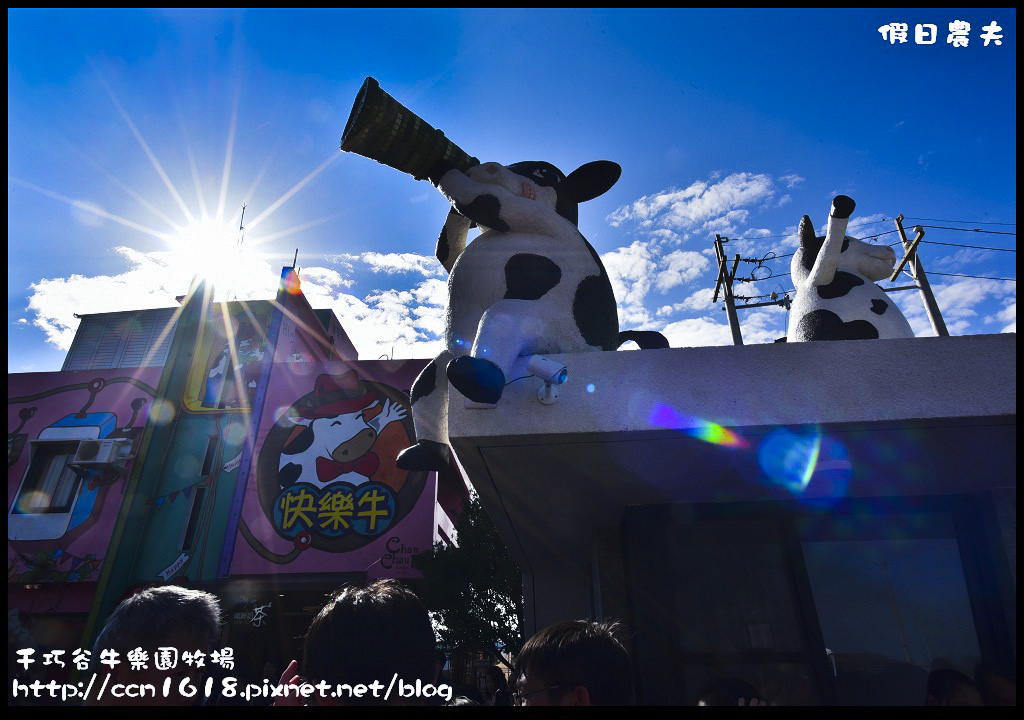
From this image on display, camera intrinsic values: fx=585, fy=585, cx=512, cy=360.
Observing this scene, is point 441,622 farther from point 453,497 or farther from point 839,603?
point 839,603

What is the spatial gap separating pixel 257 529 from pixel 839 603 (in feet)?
41.0

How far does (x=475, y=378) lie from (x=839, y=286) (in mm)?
3253

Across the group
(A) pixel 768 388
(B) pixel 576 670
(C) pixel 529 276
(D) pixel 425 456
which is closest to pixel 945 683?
(A) pixel 768 388

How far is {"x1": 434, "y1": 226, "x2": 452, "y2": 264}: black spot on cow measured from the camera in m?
4.25

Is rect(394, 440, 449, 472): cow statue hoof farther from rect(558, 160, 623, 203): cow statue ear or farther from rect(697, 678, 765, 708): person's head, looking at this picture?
rect(558, 160, 623, 203): cow statue ear

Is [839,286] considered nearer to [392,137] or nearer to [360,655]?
[392,137]

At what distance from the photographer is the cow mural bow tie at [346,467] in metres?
13.6


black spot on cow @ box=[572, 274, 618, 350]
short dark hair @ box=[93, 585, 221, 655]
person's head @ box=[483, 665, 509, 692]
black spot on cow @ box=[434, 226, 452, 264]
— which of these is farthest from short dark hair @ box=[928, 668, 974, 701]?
person's head @ box=[483, 665, 509, 692]

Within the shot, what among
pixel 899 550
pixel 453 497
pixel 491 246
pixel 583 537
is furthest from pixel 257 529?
pixel 899 550

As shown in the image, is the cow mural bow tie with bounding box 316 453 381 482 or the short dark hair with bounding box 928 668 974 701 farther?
the cow mural bow tie with bounding box 316 453 381 482

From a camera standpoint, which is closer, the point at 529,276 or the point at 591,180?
the point at 529,276

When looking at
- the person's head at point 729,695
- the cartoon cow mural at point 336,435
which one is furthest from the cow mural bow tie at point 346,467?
the person's head at point 729,695

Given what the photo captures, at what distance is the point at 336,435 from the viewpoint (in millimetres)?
14062

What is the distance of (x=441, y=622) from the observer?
1037cm
